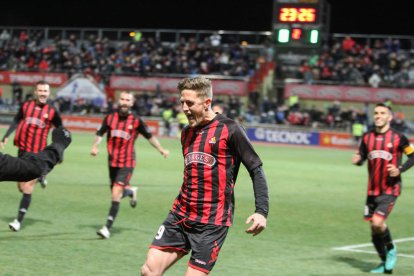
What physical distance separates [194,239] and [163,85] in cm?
→ 3627

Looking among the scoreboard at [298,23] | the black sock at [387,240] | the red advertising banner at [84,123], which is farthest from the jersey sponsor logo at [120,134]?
the red advertising banner at [84,123]

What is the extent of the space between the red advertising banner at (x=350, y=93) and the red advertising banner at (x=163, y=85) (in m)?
2.59

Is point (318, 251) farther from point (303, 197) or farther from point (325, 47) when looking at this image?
point (325, 47)

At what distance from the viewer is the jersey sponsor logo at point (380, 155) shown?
9.77 m

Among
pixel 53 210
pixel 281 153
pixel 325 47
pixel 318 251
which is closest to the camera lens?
pixel 318 251

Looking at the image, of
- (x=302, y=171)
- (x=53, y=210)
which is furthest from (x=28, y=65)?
(x=53, y=210)

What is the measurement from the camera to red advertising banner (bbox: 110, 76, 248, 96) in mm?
41031

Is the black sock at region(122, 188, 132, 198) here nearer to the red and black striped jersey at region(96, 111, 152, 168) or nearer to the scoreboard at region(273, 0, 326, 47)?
the red and black striped jersey at region(96, 111, 152, 168)

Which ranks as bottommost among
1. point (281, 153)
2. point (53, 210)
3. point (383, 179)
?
point (281, 153)

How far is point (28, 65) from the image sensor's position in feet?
151

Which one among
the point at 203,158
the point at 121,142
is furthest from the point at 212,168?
the point at 121,142

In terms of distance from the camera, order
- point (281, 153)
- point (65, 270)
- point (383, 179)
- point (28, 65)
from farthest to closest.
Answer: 1. point (28, 65)
2. point (281, 153)
3. point (383, 179)
4. point (65, 270)

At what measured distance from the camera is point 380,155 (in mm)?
9805

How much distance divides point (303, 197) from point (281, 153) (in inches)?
557
